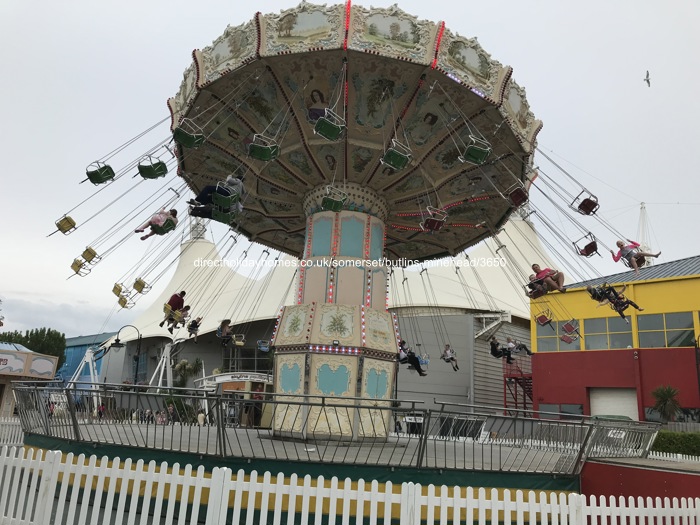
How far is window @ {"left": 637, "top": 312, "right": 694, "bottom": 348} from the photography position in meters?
20.5

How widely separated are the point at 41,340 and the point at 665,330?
46.8 meters

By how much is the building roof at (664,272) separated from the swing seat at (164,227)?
52.6 feet

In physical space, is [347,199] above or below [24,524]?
above

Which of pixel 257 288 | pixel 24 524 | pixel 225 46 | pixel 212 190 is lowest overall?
pixel 24 524

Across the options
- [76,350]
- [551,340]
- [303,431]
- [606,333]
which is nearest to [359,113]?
[303,431]

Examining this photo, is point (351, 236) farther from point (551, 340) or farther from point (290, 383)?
point (551, 340)

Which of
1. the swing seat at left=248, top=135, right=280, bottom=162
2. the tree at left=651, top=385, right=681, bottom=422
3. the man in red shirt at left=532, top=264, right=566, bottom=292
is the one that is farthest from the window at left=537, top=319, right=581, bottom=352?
the swing seat at left=248, top=135, right=280, bottom=162

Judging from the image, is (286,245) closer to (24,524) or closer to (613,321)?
(24,524)

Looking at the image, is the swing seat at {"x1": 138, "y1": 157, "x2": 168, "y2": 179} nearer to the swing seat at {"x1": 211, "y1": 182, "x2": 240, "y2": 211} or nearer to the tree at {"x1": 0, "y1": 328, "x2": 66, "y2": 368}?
the swing seat at {"x1": 211, "y1": 182, "x2": 240, "y2": 211}

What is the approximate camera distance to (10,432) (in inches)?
568

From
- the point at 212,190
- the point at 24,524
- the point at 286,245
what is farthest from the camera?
the point at 286,245

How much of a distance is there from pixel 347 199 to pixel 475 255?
99.6 feet

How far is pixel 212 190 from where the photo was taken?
1010 cm

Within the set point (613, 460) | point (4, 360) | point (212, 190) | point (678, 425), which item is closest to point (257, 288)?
point (4, 360)
